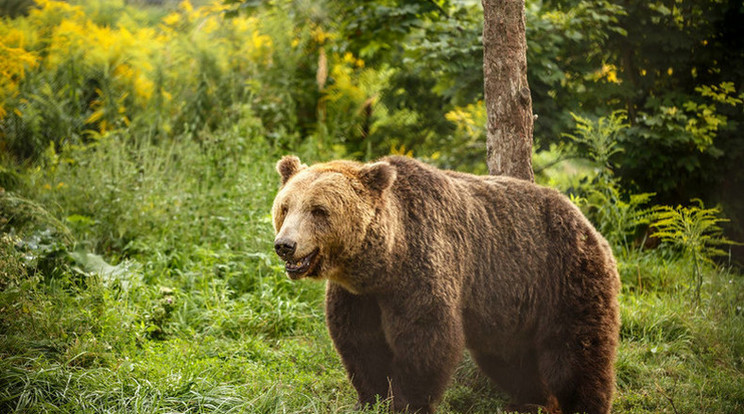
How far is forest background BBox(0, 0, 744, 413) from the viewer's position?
4.14 m

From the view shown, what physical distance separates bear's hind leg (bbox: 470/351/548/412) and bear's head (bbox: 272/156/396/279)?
1.47 m

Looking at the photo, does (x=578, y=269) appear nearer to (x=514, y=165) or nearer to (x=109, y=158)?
(x=514, y=165)

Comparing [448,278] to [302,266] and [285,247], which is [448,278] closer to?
[302,266]

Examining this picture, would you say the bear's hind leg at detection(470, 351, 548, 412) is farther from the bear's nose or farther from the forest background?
the bear's nose

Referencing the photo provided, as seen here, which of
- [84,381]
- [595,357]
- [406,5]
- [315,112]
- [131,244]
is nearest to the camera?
[84,381]

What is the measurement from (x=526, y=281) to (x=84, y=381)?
8.82 ft

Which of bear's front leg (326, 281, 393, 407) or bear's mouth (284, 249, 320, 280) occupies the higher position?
bear's mouth (284, 249, 320, 280)

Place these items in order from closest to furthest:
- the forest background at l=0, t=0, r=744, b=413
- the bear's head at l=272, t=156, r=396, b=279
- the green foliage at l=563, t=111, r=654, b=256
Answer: the bear's head at l=272, t=156, r=396, b=279 → the forest background at l=0, t=0, r=744, b=413 → the green foliage at l=563, t=111, r=654, b=256

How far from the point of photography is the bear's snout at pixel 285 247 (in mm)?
3057

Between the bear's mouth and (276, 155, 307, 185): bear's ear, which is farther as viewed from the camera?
(276, 155, 307, 185): bear's ear

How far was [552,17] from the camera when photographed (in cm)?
670

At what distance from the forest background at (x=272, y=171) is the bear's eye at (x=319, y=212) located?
3.52 ft

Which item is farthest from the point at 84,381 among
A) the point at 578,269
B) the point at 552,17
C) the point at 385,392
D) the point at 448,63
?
the point at 552,17

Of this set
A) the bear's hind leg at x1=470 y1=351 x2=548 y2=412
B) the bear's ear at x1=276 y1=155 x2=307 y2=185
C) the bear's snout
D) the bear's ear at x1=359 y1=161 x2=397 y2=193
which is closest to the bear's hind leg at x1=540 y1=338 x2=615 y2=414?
the bear's hind leg at x1=470 y1=351 x2=548 y2=412
